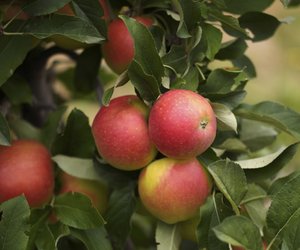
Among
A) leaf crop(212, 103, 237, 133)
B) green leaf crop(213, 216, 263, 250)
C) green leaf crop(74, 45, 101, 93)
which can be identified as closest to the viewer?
green leaf crop(213, 216, 263, 250)

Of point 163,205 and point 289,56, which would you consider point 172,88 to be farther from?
point 289,56

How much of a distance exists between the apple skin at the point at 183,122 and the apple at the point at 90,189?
17cm

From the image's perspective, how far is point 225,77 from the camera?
0.79 m

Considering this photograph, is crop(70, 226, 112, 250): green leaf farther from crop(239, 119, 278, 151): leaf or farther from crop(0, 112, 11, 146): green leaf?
crop(239, 119, 278, 151): leaf

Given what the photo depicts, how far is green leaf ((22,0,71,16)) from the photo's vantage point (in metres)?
0.77

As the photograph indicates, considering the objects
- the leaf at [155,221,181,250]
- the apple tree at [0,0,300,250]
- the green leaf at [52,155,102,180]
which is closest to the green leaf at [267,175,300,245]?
the apple tree at [0,0,300,250]

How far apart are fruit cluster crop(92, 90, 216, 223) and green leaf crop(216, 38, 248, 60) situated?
5.9 inches

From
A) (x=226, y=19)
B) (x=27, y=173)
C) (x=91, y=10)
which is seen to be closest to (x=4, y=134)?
(x=27, y=173)

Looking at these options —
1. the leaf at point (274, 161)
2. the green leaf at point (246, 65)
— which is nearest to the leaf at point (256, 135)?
the green leaf at point (246, 65)

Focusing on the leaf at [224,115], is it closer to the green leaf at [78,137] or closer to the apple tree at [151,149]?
the apple tree at [151,149]

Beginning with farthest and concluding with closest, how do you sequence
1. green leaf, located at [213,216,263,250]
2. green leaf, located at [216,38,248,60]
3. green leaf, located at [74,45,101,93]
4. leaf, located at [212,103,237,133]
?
green leaf, located at [74,45,101,93]
green leaf, located at [216,38,248,60]
leaf, located at [212,103,237,133]
green leaf, located at [213,216,263,250]

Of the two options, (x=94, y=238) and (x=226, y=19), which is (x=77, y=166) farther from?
(x=226, y=19)

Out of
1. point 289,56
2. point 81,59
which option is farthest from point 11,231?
point 289,56

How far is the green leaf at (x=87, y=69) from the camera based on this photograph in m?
0.97
